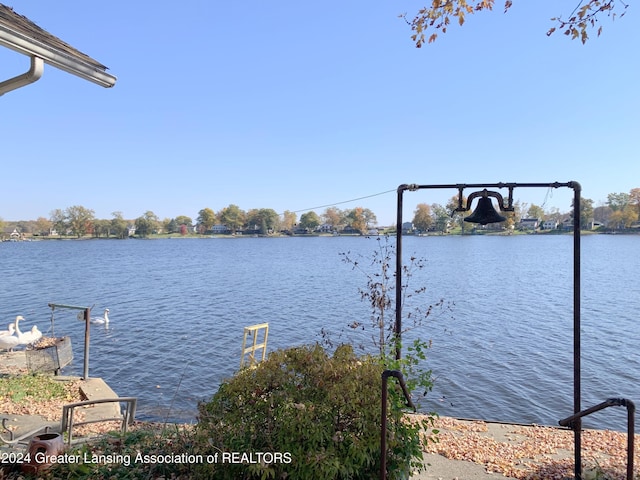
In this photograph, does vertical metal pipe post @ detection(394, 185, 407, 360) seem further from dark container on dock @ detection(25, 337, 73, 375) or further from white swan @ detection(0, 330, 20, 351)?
white swan @ detection(0, 330, 20, 351)

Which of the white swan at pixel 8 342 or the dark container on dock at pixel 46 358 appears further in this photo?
the white swan at pixel 8 342

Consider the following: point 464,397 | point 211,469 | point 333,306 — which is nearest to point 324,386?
point 211,469

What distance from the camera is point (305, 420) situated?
2.79m

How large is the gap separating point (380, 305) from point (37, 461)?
411 centimetres

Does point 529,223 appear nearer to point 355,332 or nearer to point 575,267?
point 355,332

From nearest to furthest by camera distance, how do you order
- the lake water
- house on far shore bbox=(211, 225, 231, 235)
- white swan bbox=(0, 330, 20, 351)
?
the lake water
white swan bbox=(0, 330, 20, 351)
house on far shore bbox=(211, 225, 231, 235)

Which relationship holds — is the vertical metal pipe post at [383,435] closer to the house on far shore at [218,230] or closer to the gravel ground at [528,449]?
the gravel ground at [528,449]

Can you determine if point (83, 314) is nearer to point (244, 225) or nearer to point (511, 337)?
point (511, 337)

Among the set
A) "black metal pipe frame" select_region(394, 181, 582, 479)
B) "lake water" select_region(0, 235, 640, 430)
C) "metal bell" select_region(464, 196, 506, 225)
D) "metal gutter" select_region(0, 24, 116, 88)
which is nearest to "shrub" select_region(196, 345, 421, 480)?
"black metal pipe frame" select_region(394, 181, 582, 479)

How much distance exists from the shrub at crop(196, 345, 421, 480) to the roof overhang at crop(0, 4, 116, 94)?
3.05m

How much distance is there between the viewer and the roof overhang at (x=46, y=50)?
3.31 metres

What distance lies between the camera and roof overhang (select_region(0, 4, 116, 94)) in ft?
10.9

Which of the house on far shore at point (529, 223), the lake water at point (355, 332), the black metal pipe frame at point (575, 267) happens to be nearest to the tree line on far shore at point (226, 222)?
the house on far shore at point (529, 223)

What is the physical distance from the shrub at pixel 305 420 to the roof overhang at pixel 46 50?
3.05 m
